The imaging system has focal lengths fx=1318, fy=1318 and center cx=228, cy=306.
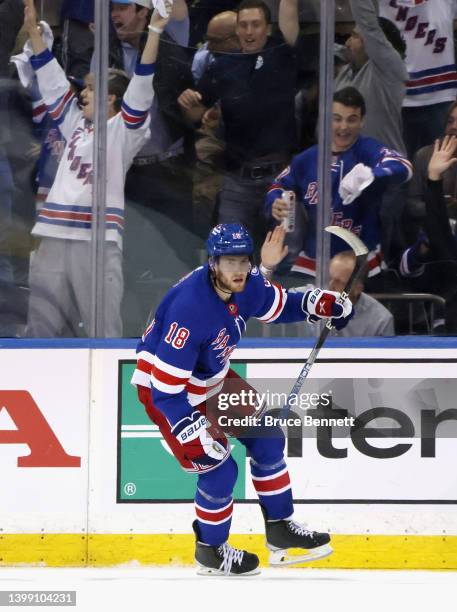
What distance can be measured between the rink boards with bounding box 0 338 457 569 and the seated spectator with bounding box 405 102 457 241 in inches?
18.2

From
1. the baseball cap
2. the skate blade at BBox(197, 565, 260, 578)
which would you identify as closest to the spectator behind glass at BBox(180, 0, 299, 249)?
the baseball cap

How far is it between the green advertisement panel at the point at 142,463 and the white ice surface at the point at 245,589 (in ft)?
0.94

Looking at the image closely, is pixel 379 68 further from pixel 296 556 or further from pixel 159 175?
pixel 296 556

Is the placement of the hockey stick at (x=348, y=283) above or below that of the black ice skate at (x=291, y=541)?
above

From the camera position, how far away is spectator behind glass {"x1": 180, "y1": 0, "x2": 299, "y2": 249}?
4.99 m

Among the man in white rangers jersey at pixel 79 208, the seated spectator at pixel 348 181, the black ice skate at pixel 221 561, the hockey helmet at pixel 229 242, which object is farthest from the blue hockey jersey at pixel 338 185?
the black ice skate at pixel 221 561

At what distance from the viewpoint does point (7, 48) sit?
503 cm

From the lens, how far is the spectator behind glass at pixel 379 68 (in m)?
4.99

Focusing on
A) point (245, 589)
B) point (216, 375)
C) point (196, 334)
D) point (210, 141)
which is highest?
point (210, 141)

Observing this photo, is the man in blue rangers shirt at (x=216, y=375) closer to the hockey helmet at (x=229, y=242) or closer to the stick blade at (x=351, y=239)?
the hockey helmet at (x=229, y=242)

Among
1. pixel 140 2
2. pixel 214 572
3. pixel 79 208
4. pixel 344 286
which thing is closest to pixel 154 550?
pixel 214 572

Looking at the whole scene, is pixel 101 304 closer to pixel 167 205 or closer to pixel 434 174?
pixel 167 205

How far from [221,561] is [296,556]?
0.28m

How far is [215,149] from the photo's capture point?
16.5ft
